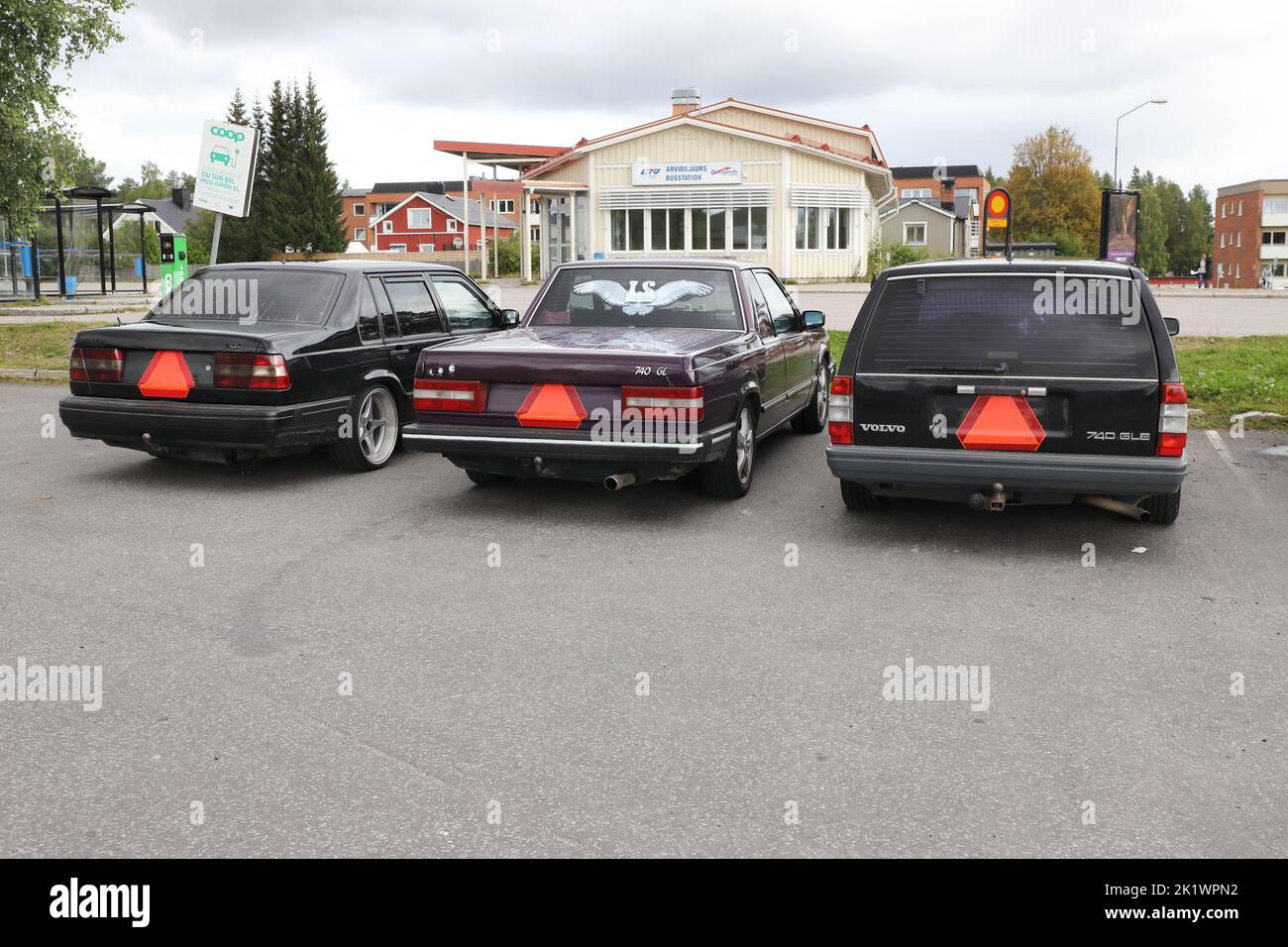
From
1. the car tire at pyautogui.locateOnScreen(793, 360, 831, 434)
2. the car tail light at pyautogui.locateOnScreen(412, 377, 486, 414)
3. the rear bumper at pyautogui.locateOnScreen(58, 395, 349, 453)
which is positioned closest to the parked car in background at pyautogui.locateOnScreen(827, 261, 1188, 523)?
the car tail light at pyautogui.locateOnScreen(412, 377, 486, 414)

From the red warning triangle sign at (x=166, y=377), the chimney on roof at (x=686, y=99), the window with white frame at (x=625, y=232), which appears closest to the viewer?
the red warning triangle sign at (x=166, y=377)

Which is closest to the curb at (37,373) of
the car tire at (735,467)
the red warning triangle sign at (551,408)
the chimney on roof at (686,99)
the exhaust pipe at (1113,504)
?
the red warning triangle sign at (551,408)

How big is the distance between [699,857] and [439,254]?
53.8 meters

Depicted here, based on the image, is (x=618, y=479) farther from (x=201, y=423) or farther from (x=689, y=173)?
(x=689, y=173)

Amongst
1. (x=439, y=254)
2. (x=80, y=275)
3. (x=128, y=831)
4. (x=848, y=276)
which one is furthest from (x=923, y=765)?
(x=439, y=254)

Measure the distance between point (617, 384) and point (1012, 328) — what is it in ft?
7.18

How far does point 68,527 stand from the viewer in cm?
720

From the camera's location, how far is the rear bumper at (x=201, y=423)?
802 cm

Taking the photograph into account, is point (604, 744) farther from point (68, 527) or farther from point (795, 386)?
point (795, 386)

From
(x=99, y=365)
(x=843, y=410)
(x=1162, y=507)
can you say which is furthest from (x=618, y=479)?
(x=99, y=365)

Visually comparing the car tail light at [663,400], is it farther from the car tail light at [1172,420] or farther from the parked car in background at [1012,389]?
the car tail light at [1172,420]

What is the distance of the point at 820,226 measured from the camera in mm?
41438

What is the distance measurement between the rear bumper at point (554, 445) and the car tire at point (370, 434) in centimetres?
135
